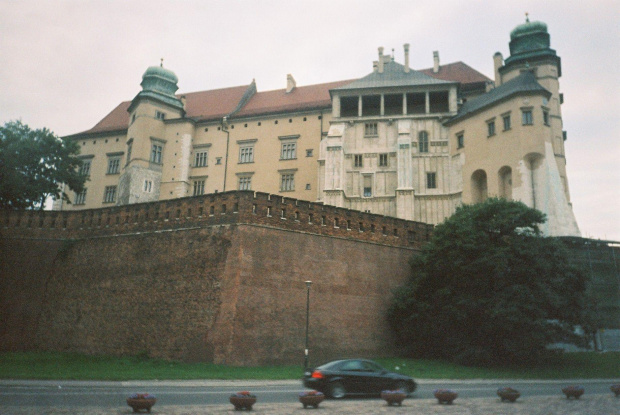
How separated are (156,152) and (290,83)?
17.7 m

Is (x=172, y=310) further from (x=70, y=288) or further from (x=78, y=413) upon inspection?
(x=78, y=413)

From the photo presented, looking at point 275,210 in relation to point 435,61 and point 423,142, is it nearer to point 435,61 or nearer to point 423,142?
point 423,142

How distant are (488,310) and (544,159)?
63.0 feet

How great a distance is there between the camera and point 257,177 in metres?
58.3

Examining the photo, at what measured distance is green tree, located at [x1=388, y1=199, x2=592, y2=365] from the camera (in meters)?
29.3

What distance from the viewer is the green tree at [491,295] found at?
2928cm

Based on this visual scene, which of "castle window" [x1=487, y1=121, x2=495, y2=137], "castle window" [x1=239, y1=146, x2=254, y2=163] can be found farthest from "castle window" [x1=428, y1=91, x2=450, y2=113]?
"castle window" [x1=239, y1=146, x2=254, y2=163]

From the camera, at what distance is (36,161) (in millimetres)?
45250

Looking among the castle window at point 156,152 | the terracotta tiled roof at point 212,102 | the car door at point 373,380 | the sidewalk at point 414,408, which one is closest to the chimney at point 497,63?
the terracotta tiled roof at point 212,102

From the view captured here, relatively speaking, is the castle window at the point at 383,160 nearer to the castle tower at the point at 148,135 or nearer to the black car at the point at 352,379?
the castle tower at the point at 148,135

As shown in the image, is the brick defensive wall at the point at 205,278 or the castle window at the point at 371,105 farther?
the castle window at the point at 371,105

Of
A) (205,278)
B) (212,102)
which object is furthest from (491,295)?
(212,102)

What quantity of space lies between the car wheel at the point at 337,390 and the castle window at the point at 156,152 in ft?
153

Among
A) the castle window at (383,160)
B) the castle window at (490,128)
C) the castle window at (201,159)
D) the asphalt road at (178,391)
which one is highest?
the castle window at (201,159)
